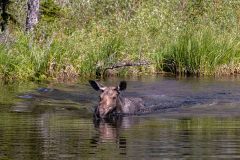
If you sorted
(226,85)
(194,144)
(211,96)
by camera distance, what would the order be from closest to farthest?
(194,144) < (211,96) < (226,85)

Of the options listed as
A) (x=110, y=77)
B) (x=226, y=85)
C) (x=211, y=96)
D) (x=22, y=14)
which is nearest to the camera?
(x=211, y=96)

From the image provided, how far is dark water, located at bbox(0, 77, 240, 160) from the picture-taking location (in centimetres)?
967

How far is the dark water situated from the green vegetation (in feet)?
5.27

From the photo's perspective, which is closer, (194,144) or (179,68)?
(194,144)

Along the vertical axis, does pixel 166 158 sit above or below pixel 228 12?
below

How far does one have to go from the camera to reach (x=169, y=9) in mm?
31016

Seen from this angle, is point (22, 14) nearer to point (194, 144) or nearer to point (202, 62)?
point (202, 62)

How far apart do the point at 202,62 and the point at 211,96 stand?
5.34 meters

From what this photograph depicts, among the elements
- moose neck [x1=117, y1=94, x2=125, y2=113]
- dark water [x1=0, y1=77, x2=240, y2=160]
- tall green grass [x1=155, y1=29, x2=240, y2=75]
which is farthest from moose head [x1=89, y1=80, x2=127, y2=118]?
tall green grass [x1=155, y1=29, x2=240, y2=75]

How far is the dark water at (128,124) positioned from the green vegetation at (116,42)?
63.3 inches

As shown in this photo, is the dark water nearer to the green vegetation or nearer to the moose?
the moose

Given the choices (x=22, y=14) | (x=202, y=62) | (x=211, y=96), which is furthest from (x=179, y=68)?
(x=22, y=14)

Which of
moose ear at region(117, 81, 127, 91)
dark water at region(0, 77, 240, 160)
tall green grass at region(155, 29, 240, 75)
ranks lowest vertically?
dark water at region(0, 77, 240, 160)

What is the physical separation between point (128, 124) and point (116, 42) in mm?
10676
